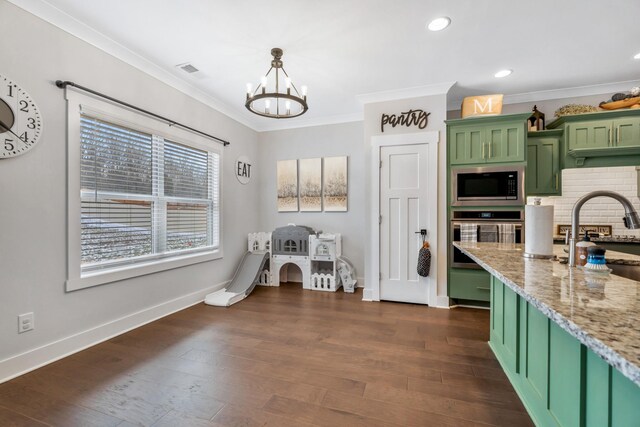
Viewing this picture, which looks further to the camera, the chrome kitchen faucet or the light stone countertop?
the chrome kitchen faucet

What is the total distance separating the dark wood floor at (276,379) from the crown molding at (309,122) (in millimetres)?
3012

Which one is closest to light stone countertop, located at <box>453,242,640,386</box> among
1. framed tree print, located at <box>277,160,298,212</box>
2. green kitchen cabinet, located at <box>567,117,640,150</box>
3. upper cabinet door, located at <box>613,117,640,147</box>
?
green kitchen cabinet, located at <box>567,117,640,150</box>

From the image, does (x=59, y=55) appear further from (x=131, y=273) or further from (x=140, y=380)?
(x=140, y=380)

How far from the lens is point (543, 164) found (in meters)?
3.55

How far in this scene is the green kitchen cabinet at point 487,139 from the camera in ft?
11.0

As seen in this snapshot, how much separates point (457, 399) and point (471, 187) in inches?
97.4

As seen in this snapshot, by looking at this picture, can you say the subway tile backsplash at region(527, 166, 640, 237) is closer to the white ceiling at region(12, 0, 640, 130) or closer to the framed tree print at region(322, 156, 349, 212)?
the white ceiling at region(12, 0, 640, 130)

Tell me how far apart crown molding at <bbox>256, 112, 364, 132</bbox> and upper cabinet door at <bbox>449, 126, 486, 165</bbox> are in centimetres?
149

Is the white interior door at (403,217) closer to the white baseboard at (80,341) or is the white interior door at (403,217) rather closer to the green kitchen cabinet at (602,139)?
the green kitchen cabinet at (602,139)

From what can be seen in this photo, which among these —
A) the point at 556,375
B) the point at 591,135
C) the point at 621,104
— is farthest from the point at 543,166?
the point at 556,375

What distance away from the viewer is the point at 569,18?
2.31m

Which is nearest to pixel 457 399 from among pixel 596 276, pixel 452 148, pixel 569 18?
pixel 596 276

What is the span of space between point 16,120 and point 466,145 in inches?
165

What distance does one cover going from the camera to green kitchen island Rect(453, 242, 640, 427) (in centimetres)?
66
